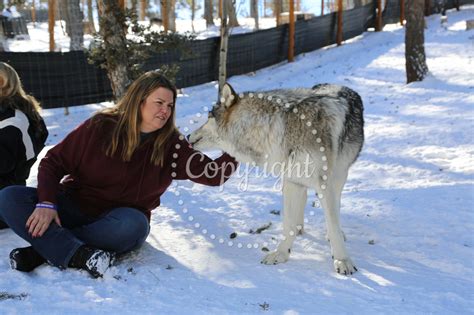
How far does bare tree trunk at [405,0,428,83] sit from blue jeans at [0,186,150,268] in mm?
6912

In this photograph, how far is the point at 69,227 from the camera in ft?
8.09

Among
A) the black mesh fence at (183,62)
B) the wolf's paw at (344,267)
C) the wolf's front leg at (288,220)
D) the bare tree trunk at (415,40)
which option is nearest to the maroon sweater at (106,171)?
the wolf's front leg at (288,220)

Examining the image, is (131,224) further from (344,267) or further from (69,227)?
(344,267)

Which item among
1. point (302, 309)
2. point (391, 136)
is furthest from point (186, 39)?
point (302, 309)

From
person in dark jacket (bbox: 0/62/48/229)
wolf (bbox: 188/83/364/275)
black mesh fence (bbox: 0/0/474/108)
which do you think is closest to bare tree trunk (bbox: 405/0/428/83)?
black mesh fence (bbox: 0/0/474/108)

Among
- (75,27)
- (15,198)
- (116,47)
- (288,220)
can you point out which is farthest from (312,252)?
(75,27)

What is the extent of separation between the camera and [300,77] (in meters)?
10.5

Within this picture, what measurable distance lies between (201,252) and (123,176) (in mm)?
657

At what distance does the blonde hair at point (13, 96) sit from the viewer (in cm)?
284

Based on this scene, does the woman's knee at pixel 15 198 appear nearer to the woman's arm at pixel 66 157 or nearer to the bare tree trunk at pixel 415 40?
the woman's arm at pixel 66 157

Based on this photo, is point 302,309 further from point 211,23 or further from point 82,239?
point 211,23

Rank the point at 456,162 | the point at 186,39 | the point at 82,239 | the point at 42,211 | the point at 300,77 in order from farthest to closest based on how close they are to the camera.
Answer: the point at 300,77 → the point at 186,39 → the point at 456,162 → the point at 82,239 → the point at 42,211

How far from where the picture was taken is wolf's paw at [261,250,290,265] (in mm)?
2465

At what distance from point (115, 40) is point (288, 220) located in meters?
3.07
